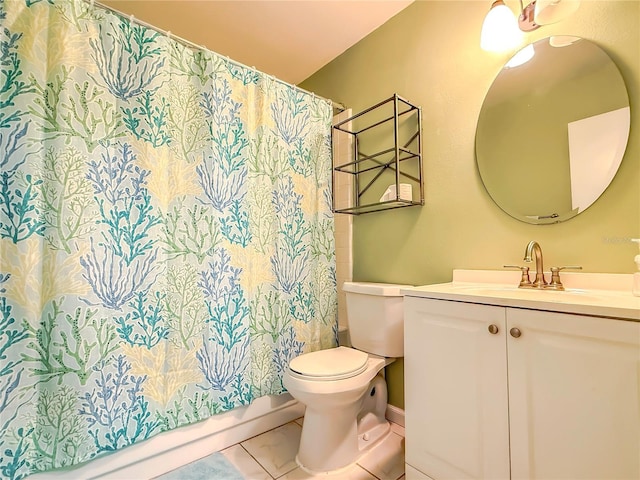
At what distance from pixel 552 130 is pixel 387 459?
1.57 m

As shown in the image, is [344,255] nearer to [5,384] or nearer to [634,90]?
[634,90]

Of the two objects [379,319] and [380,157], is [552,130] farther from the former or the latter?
[379,319]

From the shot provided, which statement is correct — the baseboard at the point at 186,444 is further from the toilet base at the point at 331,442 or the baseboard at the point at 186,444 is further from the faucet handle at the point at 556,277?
the faucet handle at the point at 556,277

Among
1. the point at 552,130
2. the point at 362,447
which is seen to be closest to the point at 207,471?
the point at 362,447

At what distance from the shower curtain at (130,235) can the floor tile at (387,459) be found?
0.59m

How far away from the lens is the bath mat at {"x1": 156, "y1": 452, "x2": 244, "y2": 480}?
1310 millimetres

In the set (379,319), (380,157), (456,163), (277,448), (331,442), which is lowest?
(277,448)

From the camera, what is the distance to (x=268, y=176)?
5.64 feet

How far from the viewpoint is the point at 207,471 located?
135cm

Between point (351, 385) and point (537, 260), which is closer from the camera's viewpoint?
point (537, 260)

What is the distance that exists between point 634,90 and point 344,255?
151 cm

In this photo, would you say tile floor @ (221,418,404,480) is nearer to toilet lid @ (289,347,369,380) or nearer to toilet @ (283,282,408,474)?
toilet @ (283,282,408,474)

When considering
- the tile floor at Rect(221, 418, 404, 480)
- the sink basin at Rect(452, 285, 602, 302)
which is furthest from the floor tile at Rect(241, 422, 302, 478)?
the sink basin at Rect(452, 285, 602, 302)

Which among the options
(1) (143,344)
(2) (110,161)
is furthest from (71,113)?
(1) (143,344)
